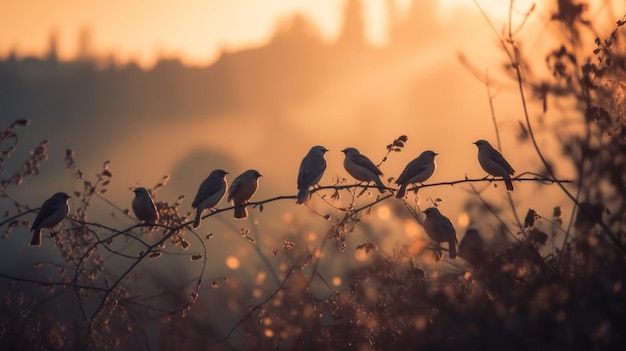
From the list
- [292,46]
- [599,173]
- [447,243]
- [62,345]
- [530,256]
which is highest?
[292,46]

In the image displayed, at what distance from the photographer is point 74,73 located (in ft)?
360

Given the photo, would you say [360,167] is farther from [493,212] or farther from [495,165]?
[493,212]

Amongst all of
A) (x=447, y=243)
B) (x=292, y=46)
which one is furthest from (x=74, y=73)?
(x=447, y=243)

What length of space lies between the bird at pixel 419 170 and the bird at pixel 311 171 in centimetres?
92

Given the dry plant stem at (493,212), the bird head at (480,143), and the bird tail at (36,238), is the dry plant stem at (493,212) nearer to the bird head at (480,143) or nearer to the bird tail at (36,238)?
the bird head at (480,143)

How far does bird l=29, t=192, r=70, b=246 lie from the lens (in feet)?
38.6

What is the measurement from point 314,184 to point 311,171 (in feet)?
0.58

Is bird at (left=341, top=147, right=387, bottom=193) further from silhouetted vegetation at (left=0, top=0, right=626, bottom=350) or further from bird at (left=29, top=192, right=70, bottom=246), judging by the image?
bird at (left=29, top=192, right=70, bottom=246)

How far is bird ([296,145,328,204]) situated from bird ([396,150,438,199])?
922 millimetres

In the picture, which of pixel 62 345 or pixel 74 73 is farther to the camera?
pixel 74 73

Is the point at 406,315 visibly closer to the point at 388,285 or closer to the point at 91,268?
the point at 388,285

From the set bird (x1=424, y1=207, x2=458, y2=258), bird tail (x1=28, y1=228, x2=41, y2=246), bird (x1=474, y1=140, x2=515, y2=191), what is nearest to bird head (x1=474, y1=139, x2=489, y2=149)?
bird (x1=474, y1=140, x2=515, y2=191)

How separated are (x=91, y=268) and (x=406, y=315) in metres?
4.73

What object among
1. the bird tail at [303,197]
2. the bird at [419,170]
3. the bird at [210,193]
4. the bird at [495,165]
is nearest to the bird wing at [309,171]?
the bird tail at [303,197]
